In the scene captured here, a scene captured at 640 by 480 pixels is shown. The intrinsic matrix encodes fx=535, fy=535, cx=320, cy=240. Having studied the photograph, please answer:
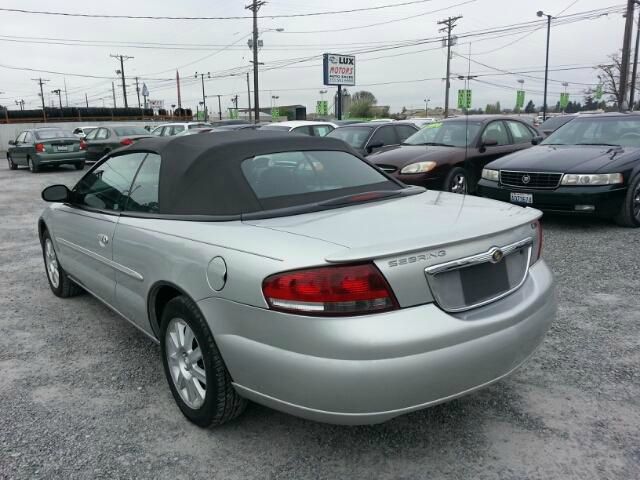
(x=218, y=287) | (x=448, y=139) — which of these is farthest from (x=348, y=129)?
(x=218, y=287)

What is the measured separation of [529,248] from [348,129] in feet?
28.7

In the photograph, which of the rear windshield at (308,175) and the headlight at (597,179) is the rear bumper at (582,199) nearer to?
the headlight at (597,179)

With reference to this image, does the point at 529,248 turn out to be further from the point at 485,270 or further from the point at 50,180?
the point at 50,180

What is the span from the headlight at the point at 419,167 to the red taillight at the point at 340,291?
6249 mm

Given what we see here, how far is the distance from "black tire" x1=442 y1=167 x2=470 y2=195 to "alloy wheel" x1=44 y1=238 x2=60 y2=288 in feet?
18.3

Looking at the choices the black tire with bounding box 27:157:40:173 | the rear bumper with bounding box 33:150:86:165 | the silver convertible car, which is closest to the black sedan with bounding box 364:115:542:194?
the silver convertible car

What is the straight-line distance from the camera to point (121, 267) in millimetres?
3383

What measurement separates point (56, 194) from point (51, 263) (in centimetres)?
113

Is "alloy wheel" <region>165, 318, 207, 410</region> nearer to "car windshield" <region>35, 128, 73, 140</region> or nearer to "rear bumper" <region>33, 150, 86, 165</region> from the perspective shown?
"rear bumper" <region>33, 150, 86, 165</region>

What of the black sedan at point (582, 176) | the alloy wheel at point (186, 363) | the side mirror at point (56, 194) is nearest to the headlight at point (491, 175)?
the black sedan at point (582, 176)

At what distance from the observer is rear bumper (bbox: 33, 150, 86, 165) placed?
58.1 feet

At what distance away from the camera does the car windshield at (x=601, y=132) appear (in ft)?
25.4

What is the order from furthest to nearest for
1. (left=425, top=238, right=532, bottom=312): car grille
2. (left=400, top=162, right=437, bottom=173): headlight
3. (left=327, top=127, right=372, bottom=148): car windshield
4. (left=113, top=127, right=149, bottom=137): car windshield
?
(left=113, top=127, right=149, bottom=137): car windshield < (left=327, top=127, right=372, bottom=148): car windshield < (left=400, top=162, right=437, bottom=173): headlight < (left=425, top=238, right=532, bottom=312): car grille

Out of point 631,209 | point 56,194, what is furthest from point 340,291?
point 631,209
